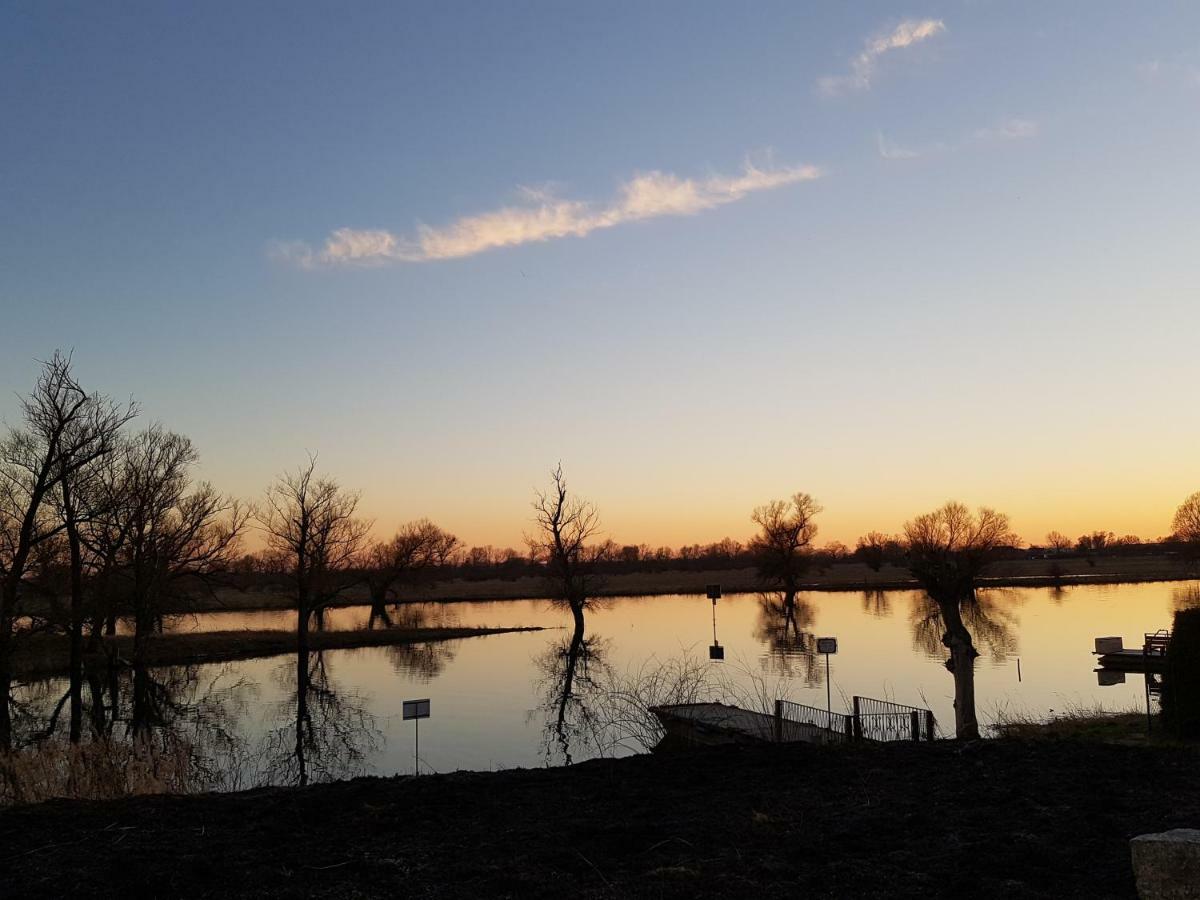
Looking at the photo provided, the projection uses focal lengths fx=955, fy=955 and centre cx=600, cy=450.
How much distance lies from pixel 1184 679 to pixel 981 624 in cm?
3642

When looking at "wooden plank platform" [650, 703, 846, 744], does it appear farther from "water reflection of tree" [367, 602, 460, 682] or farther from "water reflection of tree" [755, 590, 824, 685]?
"water reflection of tree" [367, 602, 460, 682]

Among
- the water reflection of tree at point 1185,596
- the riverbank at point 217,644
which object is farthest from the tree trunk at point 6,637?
the water reflection of tree at point 1185,596

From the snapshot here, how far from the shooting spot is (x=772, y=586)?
333ft

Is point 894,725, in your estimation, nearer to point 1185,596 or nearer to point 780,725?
point 780,725

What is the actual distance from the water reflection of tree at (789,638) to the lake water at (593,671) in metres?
0.11

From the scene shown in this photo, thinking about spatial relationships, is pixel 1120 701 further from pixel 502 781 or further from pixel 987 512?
pixel 987 512

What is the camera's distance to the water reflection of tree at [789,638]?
3375 centimetres

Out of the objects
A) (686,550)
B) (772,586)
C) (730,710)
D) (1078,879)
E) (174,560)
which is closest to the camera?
(1078,879)

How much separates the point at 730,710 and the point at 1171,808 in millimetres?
12656

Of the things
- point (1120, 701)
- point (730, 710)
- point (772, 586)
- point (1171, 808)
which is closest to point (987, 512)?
point (772, 586)

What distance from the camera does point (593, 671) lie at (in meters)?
37.8

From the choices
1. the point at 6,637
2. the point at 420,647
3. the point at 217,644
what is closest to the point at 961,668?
the point at 6,637

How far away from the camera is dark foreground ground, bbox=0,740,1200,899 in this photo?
7035mm

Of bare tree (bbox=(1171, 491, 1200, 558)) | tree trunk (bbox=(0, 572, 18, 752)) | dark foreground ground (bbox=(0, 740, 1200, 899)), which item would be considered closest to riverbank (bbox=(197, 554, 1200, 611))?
bare tree (bbox=(1171, 491, 1200, 558))
